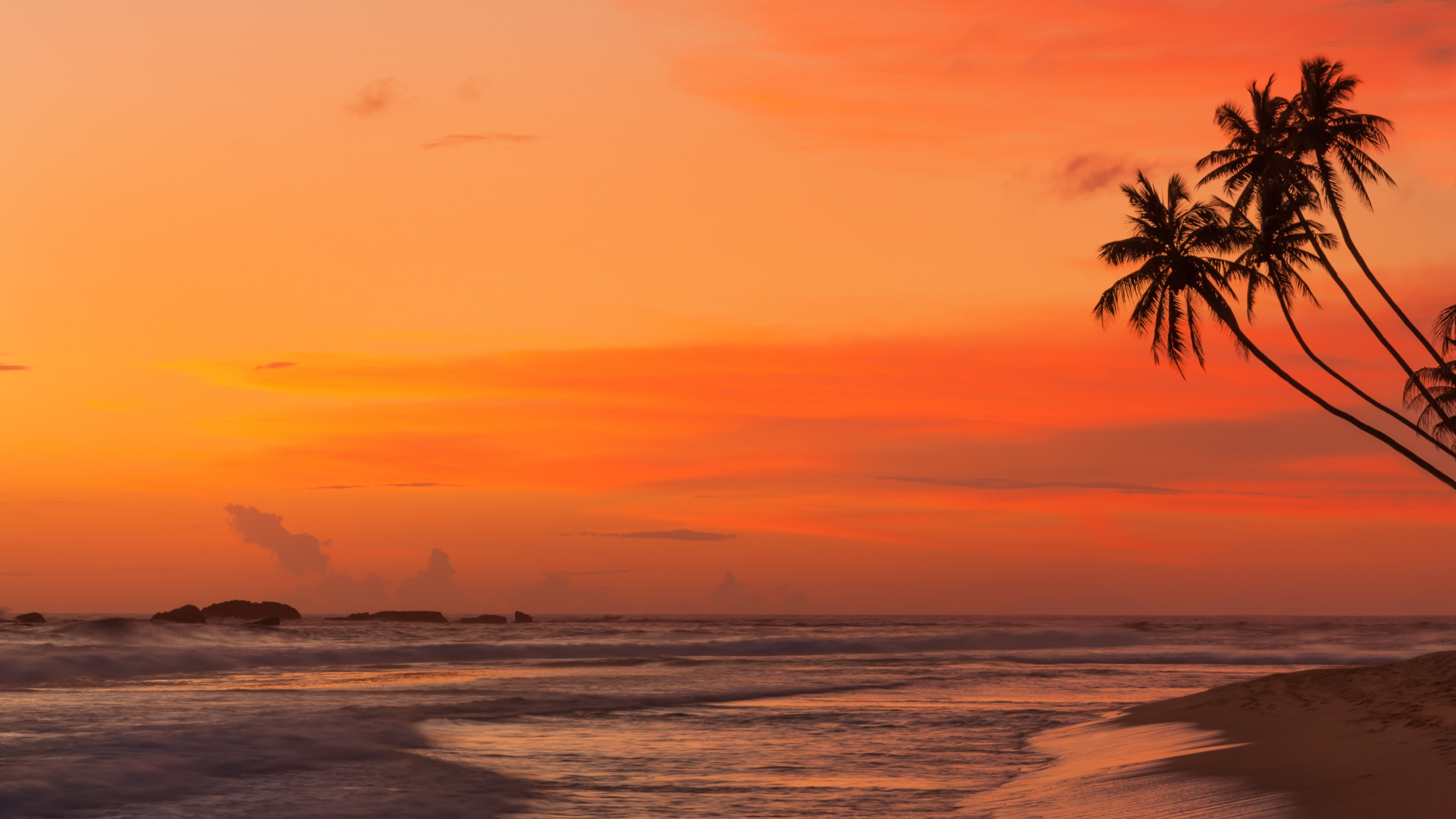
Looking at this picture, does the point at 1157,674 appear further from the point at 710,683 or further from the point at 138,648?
the point at 138,648

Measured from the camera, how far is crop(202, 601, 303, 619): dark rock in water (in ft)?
370

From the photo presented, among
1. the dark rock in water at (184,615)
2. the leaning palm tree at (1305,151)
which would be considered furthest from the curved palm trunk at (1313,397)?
the dark rock in water at (184,615)

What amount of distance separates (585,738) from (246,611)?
107 meters

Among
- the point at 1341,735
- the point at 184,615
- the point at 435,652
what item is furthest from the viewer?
the point at 184,615

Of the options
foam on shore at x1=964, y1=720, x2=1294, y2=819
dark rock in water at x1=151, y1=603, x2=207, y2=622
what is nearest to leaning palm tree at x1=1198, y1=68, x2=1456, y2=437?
foam on shore at x1=964, y1=720, x2=1294, y2=819

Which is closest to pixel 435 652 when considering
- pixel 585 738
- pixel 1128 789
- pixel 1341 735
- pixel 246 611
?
pixel 585 738

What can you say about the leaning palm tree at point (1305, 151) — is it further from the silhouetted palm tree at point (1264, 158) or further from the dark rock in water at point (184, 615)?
the dark rock in water at point (184, 615)

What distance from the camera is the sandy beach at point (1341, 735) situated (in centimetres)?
1005

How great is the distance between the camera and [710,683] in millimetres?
32938

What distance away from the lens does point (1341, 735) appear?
15.0 meters

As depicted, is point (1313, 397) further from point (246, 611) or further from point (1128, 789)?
point (246, 611)

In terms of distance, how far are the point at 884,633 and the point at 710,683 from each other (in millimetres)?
51163

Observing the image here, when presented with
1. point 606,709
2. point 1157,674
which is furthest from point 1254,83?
point 606,709

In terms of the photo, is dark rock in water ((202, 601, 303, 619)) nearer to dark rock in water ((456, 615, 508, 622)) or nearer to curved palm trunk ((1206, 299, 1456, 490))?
A: dark rock in water ((456, 615, 508, 622))
